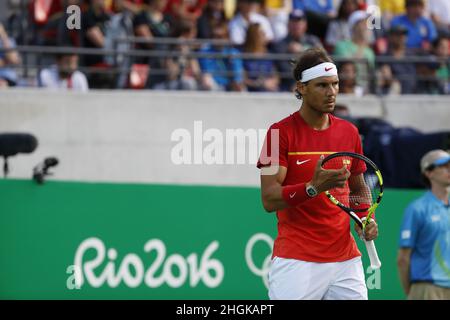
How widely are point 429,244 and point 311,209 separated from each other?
3.24 metres

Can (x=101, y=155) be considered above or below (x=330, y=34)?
below

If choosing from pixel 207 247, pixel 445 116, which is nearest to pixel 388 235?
pixel 207 247

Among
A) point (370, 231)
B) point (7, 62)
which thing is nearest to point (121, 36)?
point (7, 62)

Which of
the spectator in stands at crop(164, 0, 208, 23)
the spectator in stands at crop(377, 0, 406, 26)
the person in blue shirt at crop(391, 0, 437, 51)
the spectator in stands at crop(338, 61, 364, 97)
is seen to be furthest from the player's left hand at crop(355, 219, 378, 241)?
the spectator in stands at crop(377, 0, 406, 26)

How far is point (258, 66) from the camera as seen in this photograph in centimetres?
1514

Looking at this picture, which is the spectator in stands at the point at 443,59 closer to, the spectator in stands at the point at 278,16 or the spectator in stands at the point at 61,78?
the spectator in stands at the point at 278,16

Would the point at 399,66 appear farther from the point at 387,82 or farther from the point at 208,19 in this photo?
the point at 208,19

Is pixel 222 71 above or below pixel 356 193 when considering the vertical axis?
above

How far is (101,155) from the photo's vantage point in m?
14.2

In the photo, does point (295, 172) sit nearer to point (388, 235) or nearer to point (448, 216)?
point (448, 216)

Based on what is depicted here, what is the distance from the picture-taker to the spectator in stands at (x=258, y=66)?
15.0 metres

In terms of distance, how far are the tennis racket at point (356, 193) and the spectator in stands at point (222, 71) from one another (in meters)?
7.01
